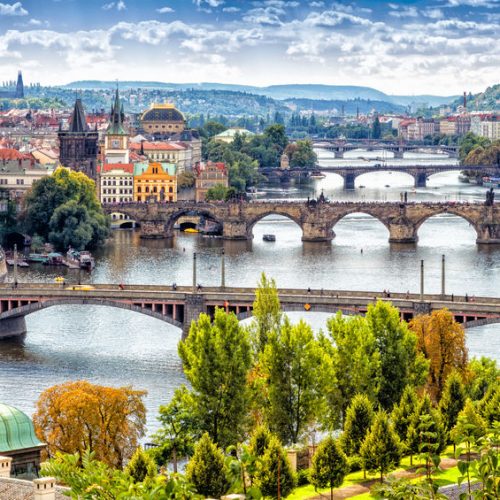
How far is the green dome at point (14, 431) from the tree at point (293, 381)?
888 cm

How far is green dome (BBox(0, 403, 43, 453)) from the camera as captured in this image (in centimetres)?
2636

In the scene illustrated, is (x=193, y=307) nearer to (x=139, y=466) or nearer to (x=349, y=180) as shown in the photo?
(x=139, y=466)

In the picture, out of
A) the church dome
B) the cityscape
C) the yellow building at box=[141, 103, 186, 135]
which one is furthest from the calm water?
the church dome

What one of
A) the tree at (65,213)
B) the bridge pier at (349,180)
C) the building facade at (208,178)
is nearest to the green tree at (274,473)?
the tree at (65,213)

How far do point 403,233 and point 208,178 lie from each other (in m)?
25.2

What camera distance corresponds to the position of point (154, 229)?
91750 millimetres

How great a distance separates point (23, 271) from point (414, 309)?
28.1 metres

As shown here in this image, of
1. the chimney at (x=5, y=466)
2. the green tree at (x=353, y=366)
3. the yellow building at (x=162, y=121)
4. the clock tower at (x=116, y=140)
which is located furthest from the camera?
the yellow building at (x=162, y=121)

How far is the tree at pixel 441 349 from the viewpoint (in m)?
40.1

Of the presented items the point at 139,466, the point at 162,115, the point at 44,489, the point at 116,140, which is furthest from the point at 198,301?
the point at 162,115

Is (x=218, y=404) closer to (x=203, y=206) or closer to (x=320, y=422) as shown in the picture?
(x=320, y=422)

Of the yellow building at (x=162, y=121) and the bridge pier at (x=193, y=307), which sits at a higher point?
the yellow building at (x=162, y=121)

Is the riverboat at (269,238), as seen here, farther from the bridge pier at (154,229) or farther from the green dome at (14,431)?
the green dome at (14,431)

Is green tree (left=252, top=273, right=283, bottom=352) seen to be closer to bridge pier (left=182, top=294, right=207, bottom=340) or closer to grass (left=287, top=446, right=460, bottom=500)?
grass (left=287, top=446, right=460, bottom=500)
